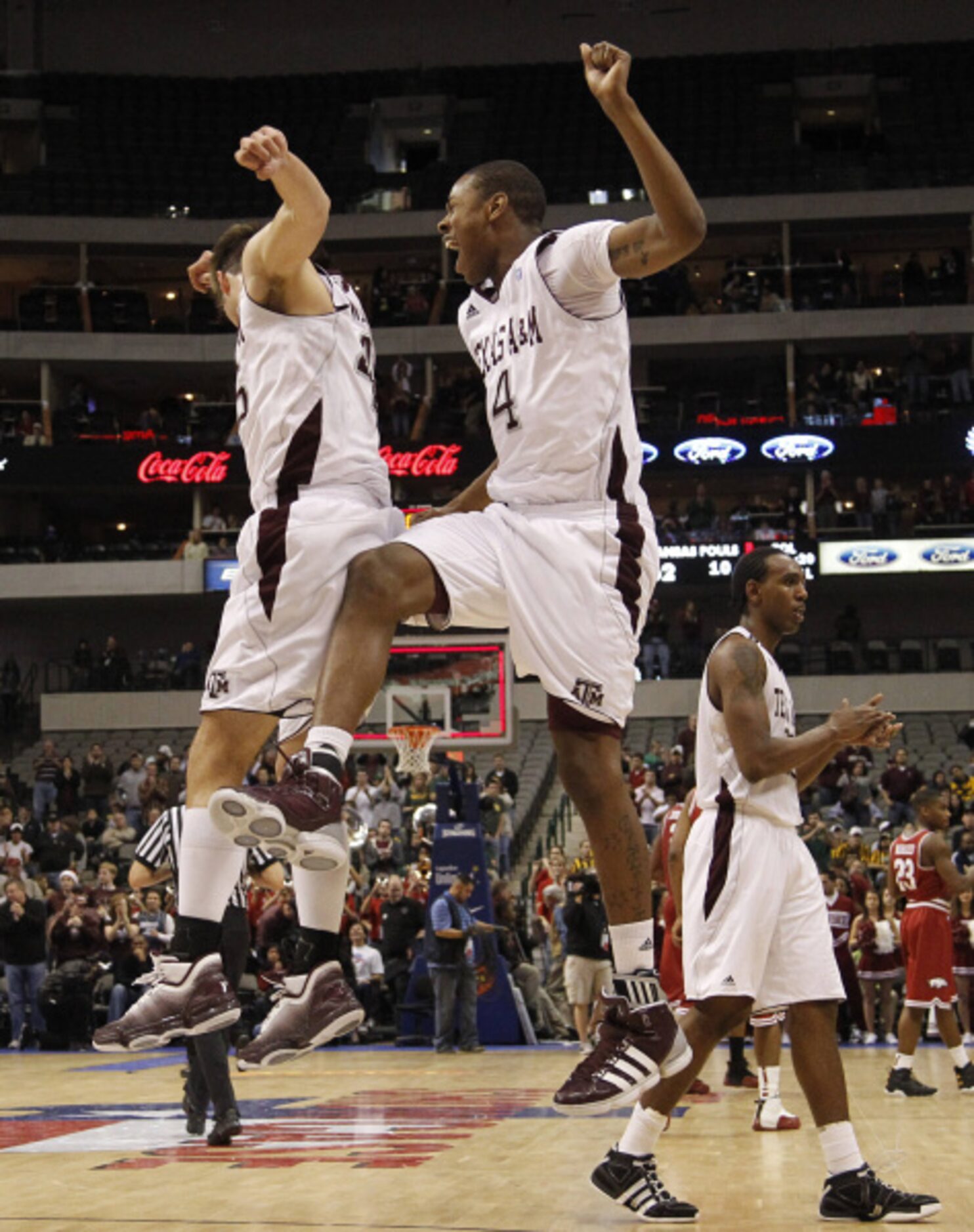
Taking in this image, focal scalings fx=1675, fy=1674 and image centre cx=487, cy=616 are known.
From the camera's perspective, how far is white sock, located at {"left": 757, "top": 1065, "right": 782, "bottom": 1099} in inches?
366

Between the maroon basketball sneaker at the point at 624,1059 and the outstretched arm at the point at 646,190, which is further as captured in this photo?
the maroon basketball sneaker at the point at 624,1059

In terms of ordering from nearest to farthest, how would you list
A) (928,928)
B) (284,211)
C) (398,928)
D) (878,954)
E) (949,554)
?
1. (284,211)
2. (928,928)
3. (878,954)
4. (398,928)
5. (949,554)

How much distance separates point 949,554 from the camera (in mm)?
33188

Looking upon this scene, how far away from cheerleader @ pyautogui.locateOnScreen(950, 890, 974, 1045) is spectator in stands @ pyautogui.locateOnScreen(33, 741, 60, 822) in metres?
15.3

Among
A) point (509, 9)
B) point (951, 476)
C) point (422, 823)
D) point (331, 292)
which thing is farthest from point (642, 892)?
point (509, 9)

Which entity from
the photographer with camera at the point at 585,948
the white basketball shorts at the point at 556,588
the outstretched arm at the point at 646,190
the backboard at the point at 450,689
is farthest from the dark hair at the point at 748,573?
the backboard at the point at 450,689

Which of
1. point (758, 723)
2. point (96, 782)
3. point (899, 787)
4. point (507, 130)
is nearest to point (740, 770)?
point (758, 723)

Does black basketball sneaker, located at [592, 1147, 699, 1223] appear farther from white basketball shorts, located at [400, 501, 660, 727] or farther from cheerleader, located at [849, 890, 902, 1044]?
cheerleader, located at [849, 890, 902, 1044]

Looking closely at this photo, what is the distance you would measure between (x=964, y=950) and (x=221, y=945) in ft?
34.3

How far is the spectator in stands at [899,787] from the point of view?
2377 cm

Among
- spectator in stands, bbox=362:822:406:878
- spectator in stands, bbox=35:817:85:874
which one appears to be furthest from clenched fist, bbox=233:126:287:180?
spectator in stands, bbox=35:817:85:874

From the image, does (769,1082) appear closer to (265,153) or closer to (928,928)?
(928,928)

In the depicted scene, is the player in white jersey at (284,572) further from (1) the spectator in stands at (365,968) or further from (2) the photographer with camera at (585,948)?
(1) the spectator in stands at (365,968)

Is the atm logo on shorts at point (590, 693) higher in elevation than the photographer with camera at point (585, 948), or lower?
higher
